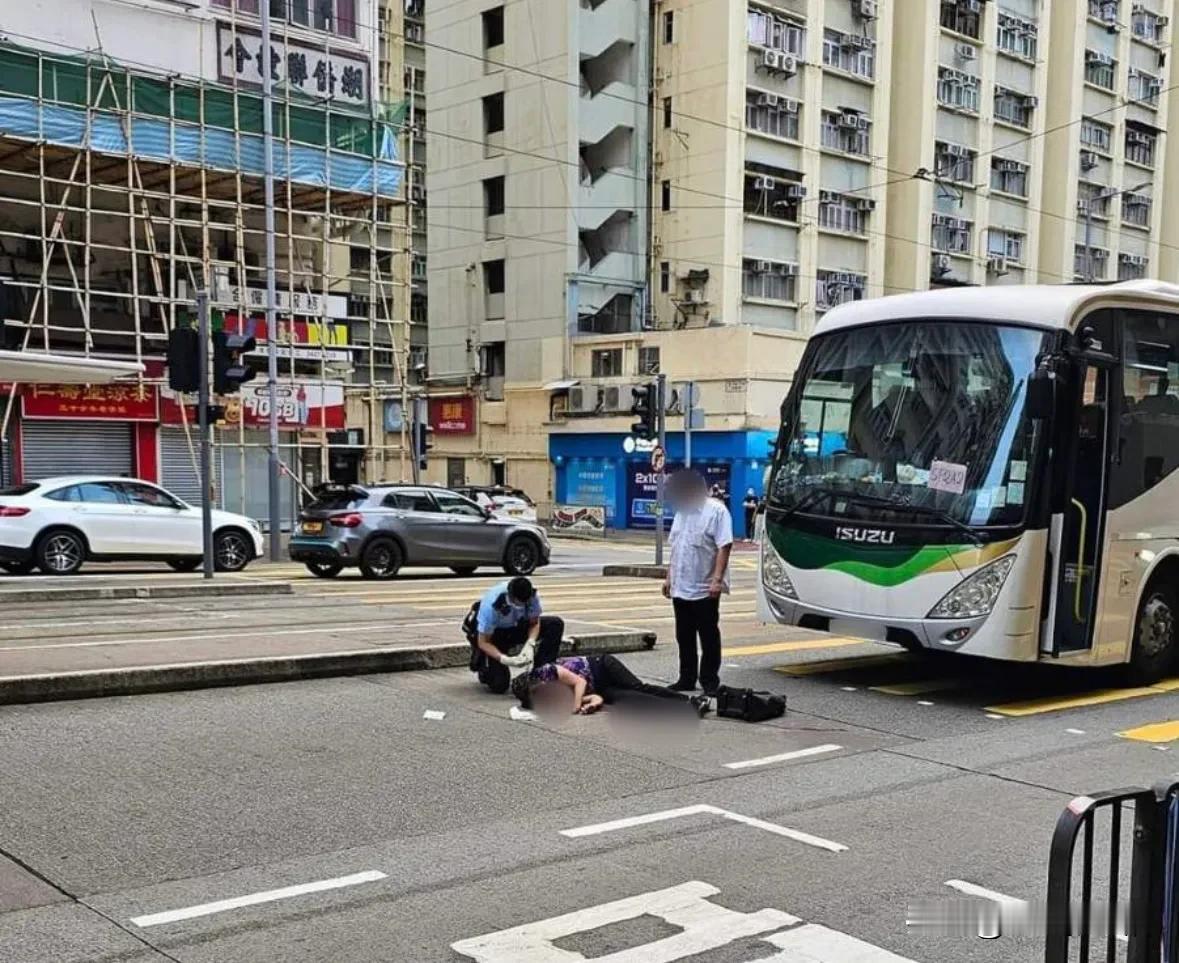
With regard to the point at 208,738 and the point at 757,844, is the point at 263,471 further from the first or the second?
the point at 757,844

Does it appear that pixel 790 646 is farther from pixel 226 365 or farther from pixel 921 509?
pixel 226 365

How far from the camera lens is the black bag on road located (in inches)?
337

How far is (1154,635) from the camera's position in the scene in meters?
10.2

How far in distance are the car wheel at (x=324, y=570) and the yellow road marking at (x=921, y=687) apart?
12.3 meters

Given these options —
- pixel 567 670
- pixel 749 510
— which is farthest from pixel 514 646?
pixel 749 510

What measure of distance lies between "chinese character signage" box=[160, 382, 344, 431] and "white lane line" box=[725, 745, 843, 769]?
20688 millimetres

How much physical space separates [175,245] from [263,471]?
5.54 meters

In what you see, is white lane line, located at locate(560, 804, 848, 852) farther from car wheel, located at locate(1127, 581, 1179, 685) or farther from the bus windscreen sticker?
car wheel, located at locate(1127, 581, 1179, 685)

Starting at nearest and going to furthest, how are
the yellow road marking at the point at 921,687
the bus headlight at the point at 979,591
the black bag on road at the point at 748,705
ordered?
the black bag on road at the point at 748,705 → the bus headlight at the point at 979,591 → the yellow road marking at the point at 921,687

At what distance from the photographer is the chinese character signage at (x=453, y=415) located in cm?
4553

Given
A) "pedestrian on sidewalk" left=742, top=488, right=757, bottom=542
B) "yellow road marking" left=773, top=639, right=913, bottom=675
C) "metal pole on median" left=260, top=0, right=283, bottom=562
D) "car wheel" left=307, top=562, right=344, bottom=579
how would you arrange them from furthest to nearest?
"pedestrian on sidewalk" left=742, top=488, right=757, bottom=542, "metal pole on median" left=260, top=0, right=283, bottom=562, "car wheel" left=307, top=562, right=344, bottom=579, "yellow road marking" left=773, top=639, right=913, bottom=675

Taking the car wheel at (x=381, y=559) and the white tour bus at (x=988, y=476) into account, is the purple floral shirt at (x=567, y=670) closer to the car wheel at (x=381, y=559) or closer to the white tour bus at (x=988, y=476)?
the white tour bus at (x=988, y=476)

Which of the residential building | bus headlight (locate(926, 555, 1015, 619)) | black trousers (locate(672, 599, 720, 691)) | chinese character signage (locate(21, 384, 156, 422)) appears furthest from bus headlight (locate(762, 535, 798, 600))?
chinese character signage (locate(21, 384, 156, 422))

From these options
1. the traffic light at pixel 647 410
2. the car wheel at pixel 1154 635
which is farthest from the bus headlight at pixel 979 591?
the traffic light at pixel 647 410
